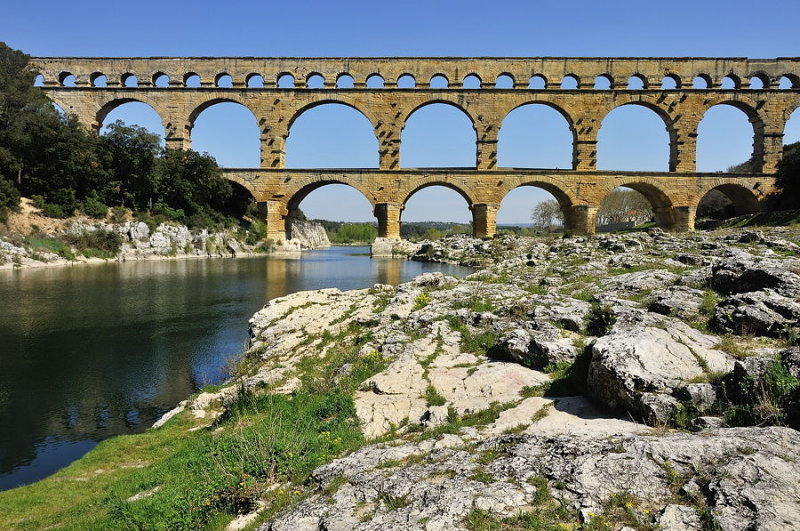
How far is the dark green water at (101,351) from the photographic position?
6.20 meters

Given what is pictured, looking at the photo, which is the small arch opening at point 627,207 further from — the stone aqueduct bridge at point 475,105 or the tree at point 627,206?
the stone aqueduct bridge at point 475,105

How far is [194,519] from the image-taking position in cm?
351

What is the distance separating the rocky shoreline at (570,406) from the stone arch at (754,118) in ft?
102

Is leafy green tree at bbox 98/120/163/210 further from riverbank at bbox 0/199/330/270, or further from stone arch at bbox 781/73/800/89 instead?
stone arch at bbox 781/73/800/89

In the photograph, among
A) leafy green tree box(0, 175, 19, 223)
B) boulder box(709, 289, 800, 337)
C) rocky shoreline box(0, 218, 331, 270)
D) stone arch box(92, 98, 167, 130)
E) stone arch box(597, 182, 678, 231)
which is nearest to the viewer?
boulder box(709, 289, 800, 337)

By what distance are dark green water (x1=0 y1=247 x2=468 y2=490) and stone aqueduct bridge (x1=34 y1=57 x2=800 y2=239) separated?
14335 mm

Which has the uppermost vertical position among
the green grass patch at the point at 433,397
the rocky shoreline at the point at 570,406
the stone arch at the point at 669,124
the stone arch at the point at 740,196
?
the stone arch at the point at 669,124

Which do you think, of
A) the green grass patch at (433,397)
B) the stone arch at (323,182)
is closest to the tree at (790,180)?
the stone arch at (323,182)

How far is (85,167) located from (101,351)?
25.4 m

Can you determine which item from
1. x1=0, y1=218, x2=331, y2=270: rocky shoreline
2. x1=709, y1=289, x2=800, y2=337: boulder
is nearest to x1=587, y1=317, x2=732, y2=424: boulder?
x1=709, y1=289, x2=800, y2=337: boulder

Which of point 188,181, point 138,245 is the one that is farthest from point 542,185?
point 138,245

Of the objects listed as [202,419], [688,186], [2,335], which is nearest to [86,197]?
[2,335]

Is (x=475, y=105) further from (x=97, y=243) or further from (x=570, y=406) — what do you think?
(x=570, y=406)

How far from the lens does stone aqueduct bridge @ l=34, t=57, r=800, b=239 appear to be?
31844 mm
